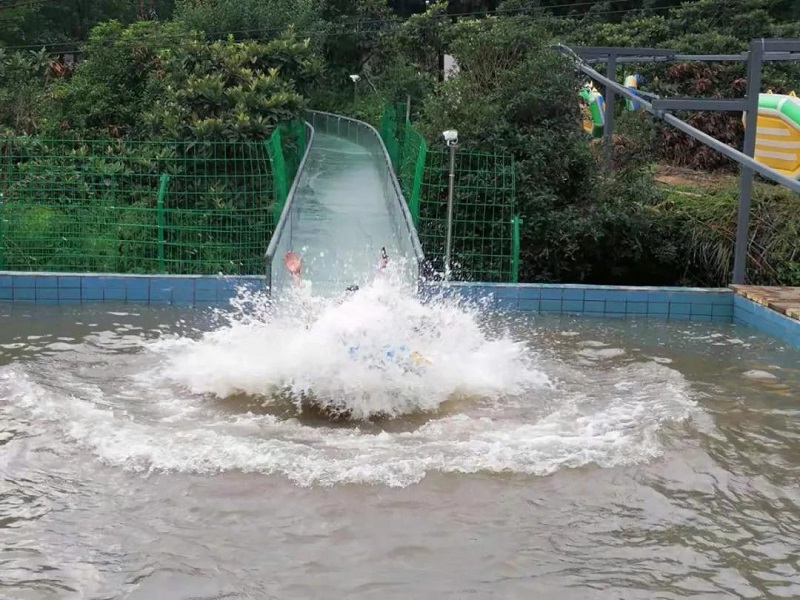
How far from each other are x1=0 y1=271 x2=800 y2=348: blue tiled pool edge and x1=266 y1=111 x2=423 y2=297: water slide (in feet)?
2.50

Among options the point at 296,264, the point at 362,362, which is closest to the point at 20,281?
the point at 296,264

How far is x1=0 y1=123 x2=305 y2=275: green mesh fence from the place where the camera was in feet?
36.9

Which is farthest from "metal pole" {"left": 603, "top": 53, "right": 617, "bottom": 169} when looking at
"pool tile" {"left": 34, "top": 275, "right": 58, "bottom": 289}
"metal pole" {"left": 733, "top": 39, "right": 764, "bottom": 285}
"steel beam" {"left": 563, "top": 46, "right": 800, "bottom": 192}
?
"pool tile" {"left": 34, "top": 275, "right": 58, "bottom": 289}

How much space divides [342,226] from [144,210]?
275 cm

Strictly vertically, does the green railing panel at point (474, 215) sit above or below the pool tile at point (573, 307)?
above

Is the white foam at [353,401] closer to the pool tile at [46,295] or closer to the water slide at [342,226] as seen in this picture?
the water slide at [342,226]

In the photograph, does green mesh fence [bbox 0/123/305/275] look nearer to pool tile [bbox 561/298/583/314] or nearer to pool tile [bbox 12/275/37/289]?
pool tile [bbox 12/275/37/289]

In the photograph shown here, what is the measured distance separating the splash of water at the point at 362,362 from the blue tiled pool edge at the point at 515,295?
8.65ft

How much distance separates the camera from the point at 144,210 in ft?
36.1

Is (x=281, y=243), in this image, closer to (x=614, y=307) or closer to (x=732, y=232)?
(x=614, y=307)

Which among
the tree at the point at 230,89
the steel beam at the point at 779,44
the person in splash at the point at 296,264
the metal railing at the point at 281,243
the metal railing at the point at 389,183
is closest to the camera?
the person in splash at the point at 296,264

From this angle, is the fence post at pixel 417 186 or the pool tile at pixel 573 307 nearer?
the pool tile at pixel 573 307

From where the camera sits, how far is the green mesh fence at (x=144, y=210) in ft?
36.9

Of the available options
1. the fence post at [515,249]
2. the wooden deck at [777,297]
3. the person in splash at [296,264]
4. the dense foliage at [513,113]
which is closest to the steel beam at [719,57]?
the dense foliage at [513,113]
